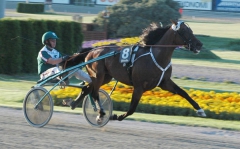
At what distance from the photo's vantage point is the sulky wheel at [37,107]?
8602mm

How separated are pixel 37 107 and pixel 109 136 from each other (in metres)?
1.45

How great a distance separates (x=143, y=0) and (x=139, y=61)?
1711 centimetres

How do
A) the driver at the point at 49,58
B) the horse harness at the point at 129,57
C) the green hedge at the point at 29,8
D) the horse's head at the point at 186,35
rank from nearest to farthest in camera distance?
the horse's head at the point at 186,35 → the horse harness at the point at 129,57 → the driver at the point at 49,58 → the green hedge at the point at 29,8

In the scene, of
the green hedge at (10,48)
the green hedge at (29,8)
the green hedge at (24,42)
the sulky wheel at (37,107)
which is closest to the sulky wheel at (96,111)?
the sulky wheel at (37,107)

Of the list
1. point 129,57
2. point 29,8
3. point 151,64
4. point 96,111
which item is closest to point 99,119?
point 96,111

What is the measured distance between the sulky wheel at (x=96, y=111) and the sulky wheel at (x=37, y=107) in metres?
0.57

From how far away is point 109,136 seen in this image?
7.79 metres

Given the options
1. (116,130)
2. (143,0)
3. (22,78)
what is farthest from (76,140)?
(143,0)

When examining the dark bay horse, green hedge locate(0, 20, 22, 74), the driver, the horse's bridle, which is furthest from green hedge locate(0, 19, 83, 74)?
the horse's bridle

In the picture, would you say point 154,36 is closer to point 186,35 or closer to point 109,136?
point 186,35

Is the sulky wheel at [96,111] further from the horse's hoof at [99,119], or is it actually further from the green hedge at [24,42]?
the green hedge at [24,42]

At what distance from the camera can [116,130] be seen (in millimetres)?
8289

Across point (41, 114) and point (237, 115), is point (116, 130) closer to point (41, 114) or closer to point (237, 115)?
point (41, 114)

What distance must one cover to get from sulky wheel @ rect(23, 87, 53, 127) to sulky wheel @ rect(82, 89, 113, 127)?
57 centimetres
